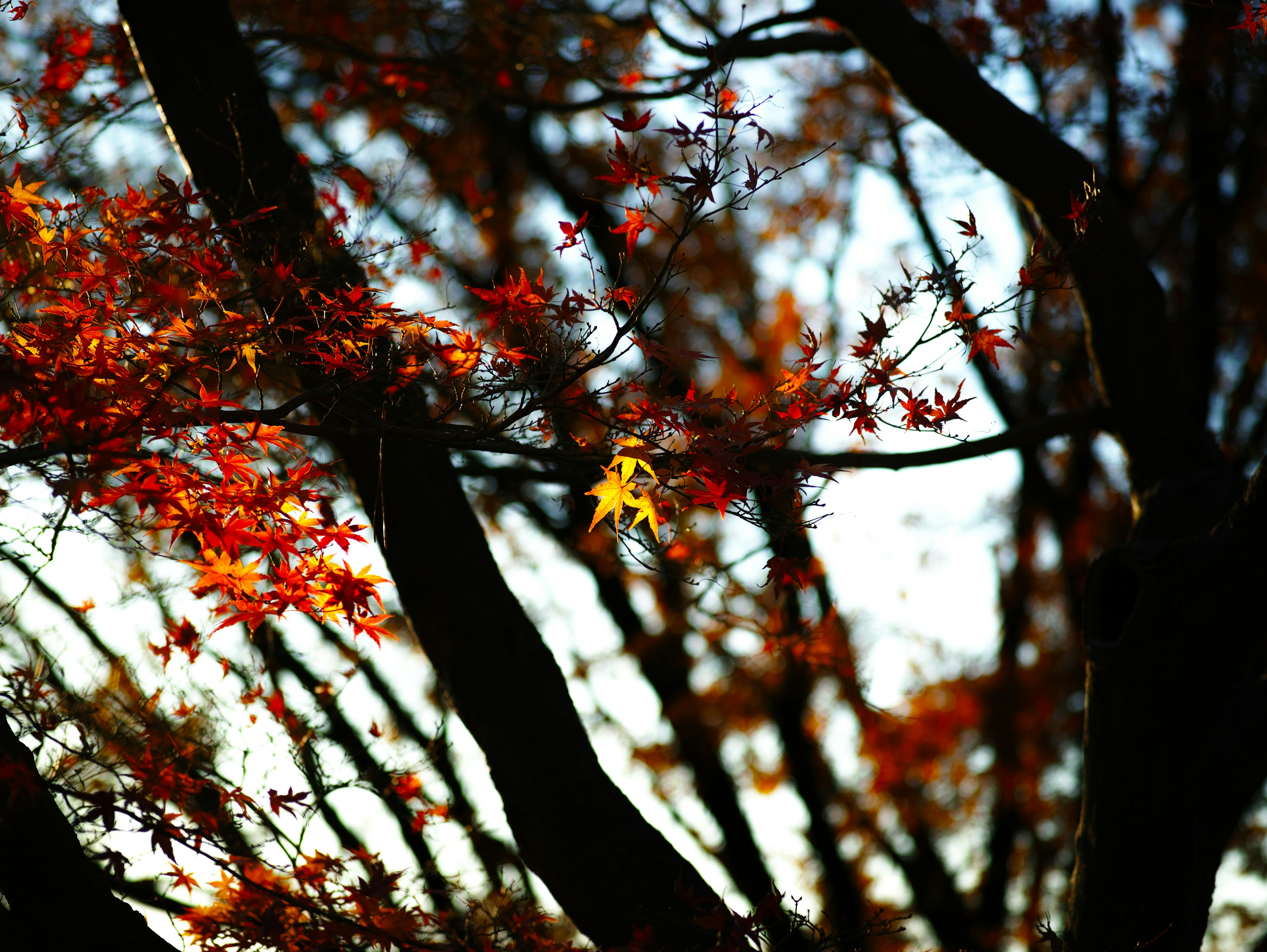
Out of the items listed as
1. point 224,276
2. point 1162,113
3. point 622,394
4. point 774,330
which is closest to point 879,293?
point 622,394

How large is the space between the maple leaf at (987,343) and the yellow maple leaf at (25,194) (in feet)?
9.05

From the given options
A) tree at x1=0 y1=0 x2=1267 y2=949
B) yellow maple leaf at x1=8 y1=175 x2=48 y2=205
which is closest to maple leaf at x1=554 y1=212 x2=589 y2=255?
tree at x1=0 y1=0 x2=1267 y2=949

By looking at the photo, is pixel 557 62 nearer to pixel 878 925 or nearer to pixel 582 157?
pixel 582 157

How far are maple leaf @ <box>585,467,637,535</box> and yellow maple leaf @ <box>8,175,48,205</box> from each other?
5.94 ft

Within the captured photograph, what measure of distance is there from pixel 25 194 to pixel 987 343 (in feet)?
9.48

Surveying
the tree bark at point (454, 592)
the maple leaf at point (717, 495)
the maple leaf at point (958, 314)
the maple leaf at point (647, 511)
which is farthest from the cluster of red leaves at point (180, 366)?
the maple leaf at point (958, 314)

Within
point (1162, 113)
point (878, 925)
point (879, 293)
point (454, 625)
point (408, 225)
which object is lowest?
point (878, 925)

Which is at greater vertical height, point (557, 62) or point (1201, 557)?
point (557, 62)

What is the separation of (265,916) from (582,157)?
299 inches

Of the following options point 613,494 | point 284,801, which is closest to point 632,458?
point 613,494

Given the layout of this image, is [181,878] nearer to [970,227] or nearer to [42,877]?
[42,877]

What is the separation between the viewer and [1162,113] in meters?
6.99

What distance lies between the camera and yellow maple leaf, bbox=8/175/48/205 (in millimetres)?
2641

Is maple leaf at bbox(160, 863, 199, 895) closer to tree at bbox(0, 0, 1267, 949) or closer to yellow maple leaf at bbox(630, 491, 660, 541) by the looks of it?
tree at bbox(0, 0, 1267, 949)
